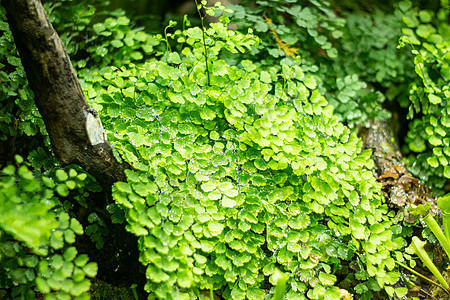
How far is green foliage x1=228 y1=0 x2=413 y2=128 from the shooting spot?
2.43 m

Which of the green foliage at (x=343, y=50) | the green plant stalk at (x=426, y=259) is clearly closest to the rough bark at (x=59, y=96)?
the green foliage at (x=343, y=50)

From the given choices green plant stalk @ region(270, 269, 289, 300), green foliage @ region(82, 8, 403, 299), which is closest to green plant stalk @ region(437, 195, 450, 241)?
green foliage @ region(82, 8, 403, 299)

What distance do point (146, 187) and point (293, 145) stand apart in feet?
2.48

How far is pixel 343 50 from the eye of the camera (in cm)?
293

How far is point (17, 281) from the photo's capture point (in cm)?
129

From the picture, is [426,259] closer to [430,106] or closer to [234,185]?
[234,185]

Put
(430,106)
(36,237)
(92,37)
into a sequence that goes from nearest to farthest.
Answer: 1. (36,237)
2. (92,37)
3. (430,106)

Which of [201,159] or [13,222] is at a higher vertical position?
[13,222]

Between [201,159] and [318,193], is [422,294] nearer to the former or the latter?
[318,193]

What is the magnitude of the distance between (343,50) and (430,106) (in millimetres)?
858

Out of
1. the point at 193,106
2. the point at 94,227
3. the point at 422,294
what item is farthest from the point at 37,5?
the point at 422,294

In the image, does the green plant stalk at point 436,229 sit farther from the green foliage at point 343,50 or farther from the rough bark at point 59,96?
the rough bark at point 59,96

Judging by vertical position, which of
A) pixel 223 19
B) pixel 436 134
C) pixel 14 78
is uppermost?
pixel 223 19

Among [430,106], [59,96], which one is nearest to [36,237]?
[59,96]
